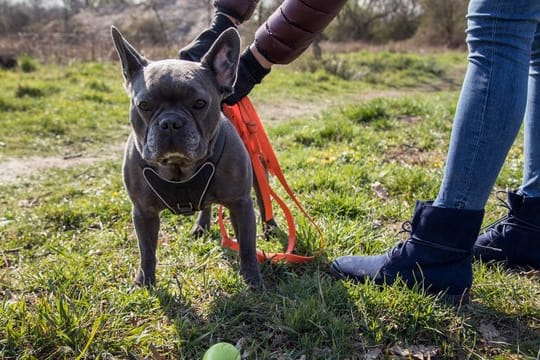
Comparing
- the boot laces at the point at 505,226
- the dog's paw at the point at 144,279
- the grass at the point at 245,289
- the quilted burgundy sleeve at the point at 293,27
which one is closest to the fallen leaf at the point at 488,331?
the grass at the point at 245,289

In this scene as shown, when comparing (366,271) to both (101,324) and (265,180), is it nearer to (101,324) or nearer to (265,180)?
(265,180)

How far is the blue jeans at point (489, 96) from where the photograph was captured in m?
1.90

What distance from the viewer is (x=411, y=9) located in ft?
113

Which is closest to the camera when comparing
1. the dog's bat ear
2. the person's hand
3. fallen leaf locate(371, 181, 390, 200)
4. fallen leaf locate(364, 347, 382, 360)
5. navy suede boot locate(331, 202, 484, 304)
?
fallen leaf locate(364, 347, 382, 360)

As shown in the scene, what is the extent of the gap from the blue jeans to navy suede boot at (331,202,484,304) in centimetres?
6

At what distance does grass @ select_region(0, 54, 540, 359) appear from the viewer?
72.2 inches

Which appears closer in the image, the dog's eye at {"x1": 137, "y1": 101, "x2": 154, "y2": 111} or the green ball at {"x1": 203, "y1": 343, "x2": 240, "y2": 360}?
the green ball at {"x1": 203, "y1": 343, "x2": 240, "y2": 360}

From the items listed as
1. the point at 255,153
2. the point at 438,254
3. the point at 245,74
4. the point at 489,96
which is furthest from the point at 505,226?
the point at 245,74

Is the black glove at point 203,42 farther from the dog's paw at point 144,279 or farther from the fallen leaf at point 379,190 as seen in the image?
the fallen leaf at point 379,190

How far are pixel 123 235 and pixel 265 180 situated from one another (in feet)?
3.17

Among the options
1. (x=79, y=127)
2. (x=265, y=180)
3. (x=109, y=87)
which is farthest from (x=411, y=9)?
(x=265, y=180)

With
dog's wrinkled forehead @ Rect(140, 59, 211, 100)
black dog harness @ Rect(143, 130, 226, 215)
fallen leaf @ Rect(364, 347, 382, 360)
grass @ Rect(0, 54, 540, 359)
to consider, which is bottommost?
fallen leaf @ Rect(364, 347, 382, 360)

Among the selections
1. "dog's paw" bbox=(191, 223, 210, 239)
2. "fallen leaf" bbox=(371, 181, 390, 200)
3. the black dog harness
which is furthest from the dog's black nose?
"fallen leaf" bbox=(371, 181, 390, 200)

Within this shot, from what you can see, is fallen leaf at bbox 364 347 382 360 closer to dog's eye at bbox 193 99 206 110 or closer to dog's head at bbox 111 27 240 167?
dog's head at bbox 111 27 240 167
